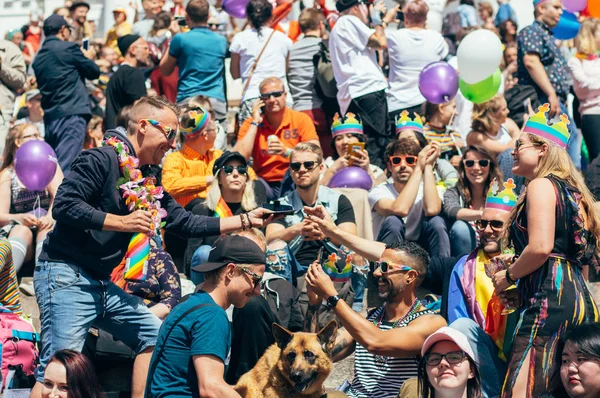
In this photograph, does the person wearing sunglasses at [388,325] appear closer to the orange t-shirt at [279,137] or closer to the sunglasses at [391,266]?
the sunglasses at [391,266]

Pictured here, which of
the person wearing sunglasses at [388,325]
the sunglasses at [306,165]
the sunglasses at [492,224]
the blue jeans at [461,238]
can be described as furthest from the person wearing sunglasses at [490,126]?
the person wearing sunglasses at [388,325]

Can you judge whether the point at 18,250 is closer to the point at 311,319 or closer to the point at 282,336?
the point at 311,319

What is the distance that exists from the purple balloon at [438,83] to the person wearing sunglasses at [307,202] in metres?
1.90

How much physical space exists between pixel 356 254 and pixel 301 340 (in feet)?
6.11

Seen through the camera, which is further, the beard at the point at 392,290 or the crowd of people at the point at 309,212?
the beard at the point at 392,290

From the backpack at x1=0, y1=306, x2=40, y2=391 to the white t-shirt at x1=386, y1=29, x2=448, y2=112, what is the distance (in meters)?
4.87

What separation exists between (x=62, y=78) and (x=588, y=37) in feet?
17.0

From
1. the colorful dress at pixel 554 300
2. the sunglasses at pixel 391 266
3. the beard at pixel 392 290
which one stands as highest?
the colorful dress at pixel 554 300

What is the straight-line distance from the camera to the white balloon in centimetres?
942

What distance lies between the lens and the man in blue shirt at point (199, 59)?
10.5 metres

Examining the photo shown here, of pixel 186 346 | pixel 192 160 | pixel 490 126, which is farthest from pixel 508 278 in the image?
pixel 490 126

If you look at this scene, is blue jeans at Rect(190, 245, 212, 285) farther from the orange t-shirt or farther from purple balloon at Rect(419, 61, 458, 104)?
purple balloon at Rect(419, 61, 458, 104)

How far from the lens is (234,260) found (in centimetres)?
532

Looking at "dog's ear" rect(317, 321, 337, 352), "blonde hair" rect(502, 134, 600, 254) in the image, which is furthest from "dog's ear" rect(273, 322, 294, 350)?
"blonde hair" rect(502, 134, 600, 254)
